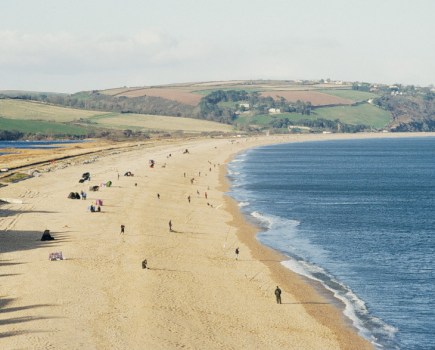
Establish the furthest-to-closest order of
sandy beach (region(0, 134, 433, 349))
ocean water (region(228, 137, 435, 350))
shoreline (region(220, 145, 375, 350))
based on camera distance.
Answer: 1. ocean water (region(228, 137, 435, 350))
2. shoreline (region(220, 145, 375, 350))
3. sandy beach (region(0, 134, 433, 349))

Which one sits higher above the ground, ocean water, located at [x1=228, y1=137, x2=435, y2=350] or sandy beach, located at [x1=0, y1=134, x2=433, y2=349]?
sandy beach, located at [x1=0, y1=134, x2=433, y2=349]

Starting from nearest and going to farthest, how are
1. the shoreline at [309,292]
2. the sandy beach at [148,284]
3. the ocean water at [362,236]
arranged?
the sandy beach at [148,284], the shoreline at [309,292], the ocean water at [362,236]

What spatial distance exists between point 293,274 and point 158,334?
58.0 feet

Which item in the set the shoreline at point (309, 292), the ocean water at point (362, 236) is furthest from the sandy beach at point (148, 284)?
the ocean water at point (362, 236)

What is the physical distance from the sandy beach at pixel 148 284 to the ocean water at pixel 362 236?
2.17 metres

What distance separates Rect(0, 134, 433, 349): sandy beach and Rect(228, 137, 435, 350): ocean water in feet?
7.12

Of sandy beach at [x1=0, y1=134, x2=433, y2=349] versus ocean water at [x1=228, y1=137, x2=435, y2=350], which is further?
ocean water at [x1=228, y1=137, x2=435, y2=350]

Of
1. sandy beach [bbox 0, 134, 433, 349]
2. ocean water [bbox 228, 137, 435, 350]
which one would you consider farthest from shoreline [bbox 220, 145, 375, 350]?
ocean water [bbox 228, 137, 435, 350]

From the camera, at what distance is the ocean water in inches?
1673

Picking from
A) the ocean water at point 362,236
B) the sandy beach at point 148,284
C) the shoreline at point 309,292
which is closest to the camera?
the sandy beach at point 148,284

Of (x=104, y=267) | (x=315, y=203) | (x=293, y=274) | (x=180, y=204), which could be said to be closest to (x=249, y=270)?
(x=293, y=274)

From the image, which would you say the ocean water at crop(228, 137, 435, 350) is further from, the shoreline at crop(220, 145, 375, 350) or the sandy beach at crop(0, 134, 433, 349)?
the sandy beach at crop(0, 134, 433, 349)

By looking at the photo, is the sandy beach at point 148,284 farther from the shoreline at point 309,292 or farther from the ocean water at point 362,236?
the ocean water at point 362,236

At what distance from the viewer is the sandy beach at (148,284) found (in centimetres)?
3616
